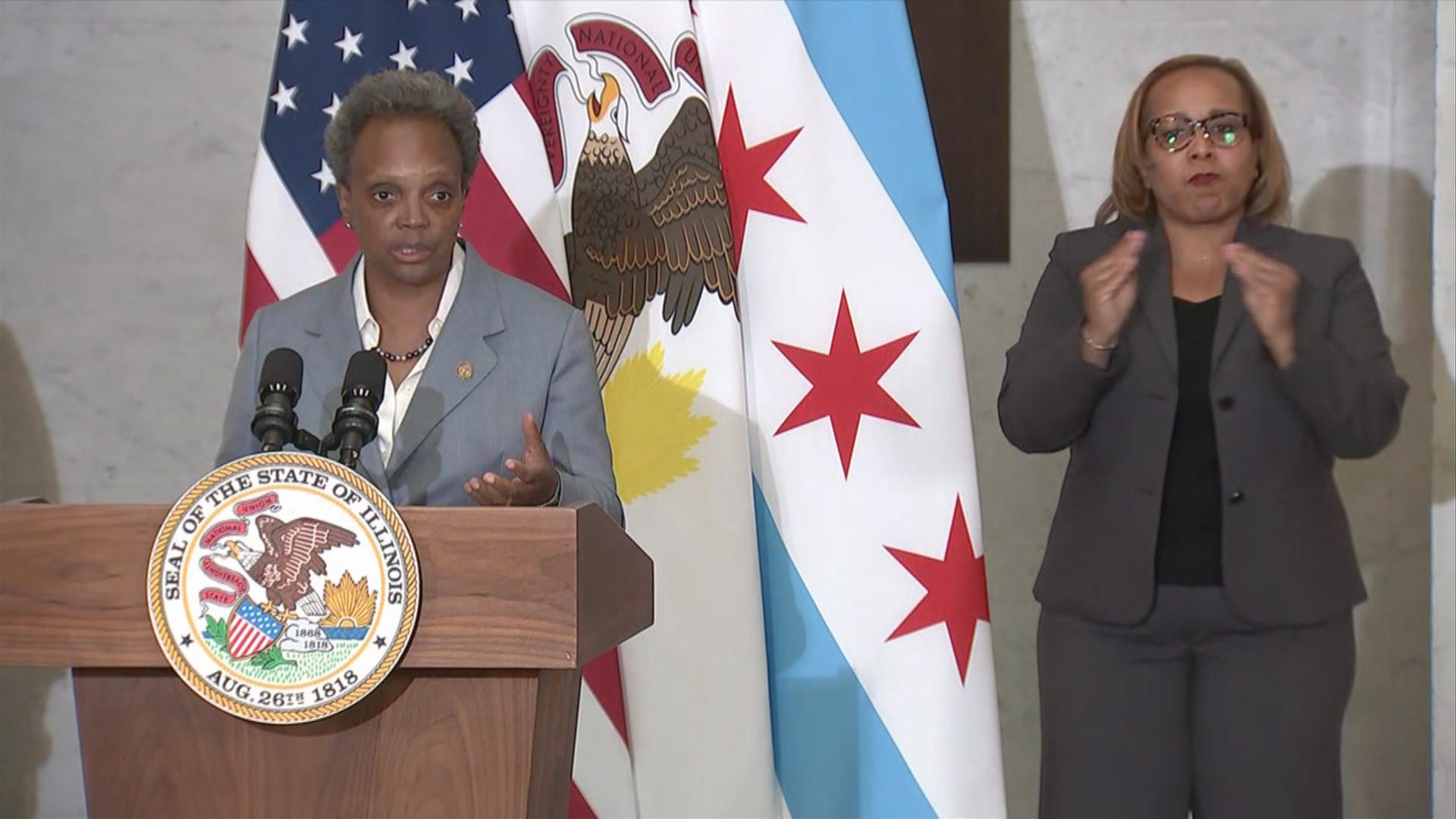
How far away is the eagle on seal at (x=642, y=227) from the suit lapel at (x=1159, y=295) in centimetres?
70

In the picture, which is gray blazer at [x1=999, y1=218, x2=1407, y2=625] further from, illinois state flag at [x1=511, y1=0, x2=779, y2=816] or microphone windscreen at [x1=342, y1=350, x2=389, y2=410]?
microphone windscreen at [x1=342, y1=350, x2=389, y2=410]

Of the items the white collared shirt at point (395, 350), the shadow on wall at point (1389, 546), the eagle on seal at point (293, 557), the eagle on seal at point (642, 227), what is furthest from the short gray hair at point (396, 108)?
the shadow on wall at point (1389, 546)

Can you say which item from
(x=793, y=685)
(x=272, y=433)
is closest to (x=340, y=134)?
(x=272, y=433)

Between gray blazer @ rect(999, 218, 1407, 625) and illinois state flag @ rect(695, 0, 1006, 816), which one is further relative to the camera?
illinois state flag @ rect(695, 0, 1006, 816)

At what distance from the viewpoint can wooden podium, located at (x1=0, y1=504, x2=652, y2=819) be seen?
149cm

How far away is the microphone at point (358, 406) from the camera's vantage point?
5.03 feet

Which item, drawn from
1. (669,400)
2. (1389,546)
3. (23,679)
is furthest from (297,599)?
(1389,546)

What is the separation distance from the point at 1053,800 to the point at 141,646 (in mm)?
1515

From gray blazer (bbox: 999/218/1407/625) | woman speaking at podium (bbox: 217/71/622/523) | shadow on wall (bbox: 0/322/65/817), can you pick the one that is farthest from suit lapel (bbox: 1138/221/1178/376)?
shadow on wall (bbox: 0/322/65/817)

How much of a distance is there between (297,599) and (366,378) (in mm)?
257

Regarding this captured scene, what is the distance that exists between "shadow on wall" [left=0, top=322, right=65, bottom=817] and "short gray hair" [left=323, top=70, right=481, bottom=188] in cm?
184

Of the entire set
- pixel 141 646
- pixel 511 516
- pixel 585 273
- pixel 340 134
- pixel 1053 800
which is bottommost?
pixel 1053 800

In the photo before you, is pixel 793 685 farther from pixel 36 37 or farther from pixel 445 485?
pixel 36 37

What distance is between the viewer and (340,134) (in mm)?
2057
